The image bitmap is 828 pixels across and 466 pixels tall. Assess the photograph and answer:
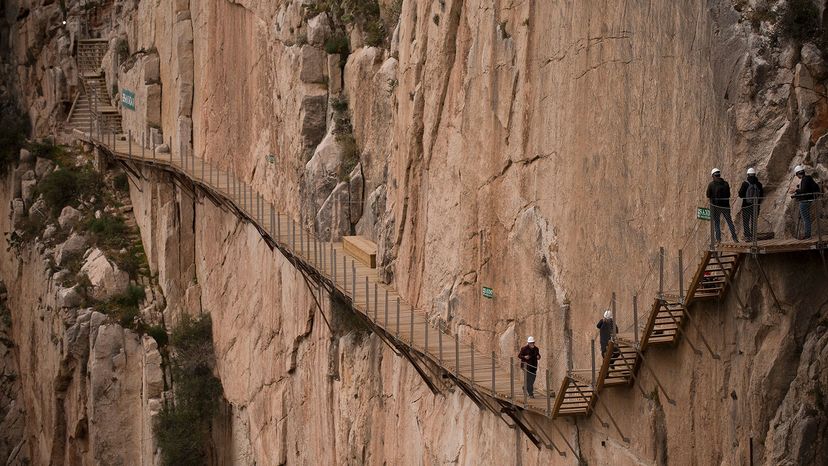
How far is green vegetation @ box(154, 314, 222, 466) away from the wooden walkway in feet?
15.3

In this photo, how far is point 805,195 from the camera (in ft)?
72.6

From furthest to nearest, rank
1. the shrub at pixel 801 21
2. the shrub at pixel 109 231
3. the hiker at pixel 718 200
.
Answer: the shrub at pixel 109 231 < the hiker at pixel 718 200 < the shrub at pixel 801 21

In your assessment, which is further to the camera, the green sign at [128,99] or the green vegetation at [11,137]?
the green vegetation at [11,137]

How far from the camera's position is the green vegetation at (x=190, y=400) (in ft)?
175

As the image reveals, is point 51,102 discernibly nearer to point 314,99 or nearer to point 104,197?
point 104,197

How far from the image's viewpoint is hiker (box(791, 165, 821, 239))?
72.5ft

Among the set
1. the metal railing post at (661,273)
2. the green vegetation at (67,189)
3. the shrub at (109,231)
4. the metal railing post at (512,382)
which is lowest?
the metal railing post at (512,382)

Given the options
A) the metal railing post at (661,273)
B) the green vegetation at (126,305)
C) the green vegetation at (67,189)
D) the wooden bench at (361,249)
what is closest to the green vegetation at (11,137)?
the green vegetation at (67,189)

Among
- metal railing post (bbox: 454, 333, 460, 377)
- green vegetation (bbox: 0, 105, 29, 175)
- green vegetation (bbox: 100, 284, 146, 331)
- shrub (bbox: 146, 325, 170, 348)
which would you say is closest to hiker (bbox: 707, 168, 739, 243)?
metal railing post (bbox: 454, 333, 460, 377)

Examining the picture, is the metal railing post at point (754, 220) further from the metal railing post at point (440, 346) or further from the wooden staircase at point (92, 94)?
the wooden staircase at point (92, 94)

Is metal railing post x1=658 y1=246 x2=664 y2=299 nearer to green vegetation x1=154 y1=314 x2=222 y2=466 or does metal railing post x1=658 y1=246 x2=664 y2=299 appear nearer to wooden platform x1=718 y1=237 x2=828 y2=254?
wooden platform x1=718 y1=237 x2=828 y2=254

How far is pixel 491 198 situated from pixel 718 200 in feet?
31.4

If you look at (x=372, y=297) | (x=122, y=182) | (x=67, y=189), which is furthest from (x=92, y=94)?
(x=372, y=297)

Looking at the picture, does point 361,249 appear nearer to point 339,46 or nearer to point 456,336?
point 339,46
